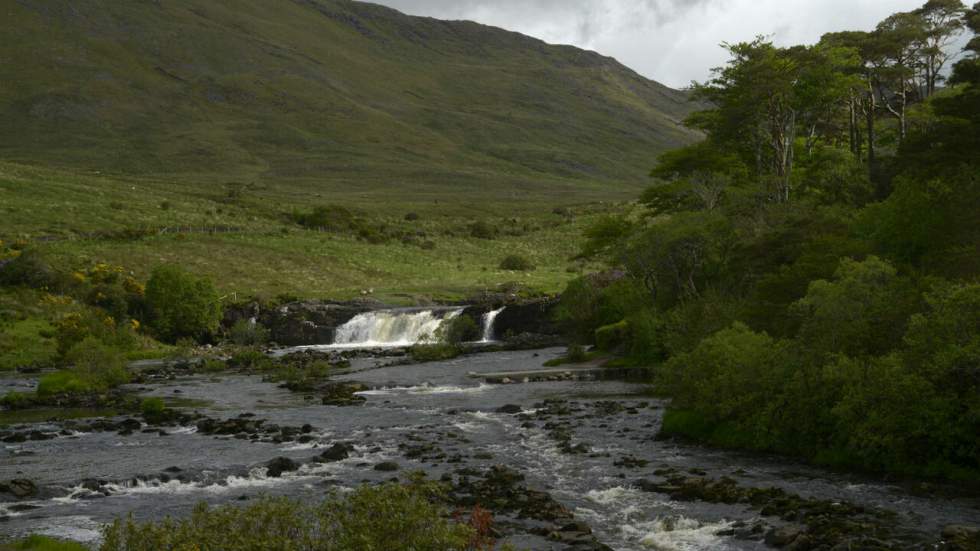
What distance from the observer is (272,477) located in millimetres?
27781

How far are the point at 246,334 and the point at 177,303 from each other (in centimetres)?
588

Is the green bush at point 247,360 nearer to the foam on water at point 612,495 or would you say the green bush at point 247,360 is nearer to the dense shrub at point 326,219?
the foam on water at point 612,495

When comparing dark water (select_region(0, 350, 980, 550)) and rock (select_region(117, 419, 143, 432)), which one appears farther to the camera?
rock (select_region(117, 419, 143, 432))

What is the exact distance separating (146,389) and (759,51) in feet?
153

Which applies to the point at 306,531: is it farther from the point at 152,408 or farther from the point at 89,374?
the point at 89,374

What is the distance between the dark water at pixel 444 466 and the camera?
22.0 meters

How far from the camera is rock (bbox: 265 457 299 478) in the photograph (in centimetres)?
2799

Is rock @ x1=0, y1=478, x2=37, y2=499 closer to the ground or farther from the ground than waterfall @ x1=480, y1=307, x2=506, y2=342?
closer to the ground

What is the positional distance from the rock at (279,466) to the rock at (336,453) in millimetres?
1193

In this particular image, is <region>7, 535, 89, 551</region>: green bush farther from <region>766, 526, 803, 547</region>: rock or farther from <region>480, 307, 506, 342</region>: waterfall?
<region>480, 307, 506, 342</region>: waterfall

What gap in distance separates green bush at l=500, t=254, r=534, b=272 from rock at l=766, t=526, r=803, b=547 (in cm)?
9175

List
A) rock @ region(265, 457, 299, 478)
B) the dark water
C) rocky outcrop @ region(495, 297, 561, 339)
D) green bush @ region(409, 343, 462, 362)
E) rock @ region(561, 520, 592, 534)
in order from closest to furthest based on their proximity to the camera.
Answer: rock @ region(561, 520, 592, 534)
the dark water
rock @ region(265, 457, 299, 478)
green bush @ region(409, 343, 462, 362)
rocky outcrop @ region(495, 297, 561, 339)

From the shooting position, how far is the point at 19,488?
25.9 meters

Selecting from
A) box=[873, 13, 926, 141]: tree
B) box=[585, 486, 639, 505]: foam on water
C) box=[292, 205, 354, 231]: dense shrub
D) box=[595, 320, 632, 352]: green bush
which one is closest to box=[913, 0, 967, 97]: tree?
box=[873, 13, 926, 141]: tree
